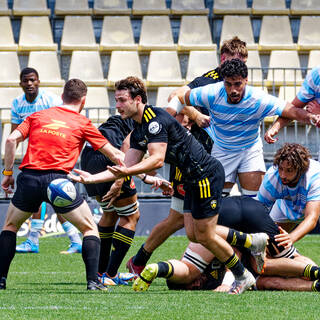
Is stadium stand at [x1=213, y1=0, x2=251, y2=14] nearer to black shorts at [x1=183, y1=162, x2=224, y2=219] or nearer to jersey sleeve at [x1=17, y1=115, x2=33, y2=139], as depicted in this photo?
jersey sleeve at [x1=17, y1=115, x2=33, y2=139]

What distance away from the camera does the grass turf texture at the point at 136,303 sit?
4.37 metres

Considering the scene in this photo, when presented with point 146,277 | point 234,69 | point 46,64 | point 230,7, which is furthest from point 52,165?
point 230,7

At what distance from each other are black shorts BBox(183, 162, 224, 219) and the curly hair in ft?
2.02

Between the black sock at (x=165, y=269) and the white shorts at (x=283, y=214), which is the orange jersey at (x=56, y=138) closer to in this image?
the black sock at (x=165, y=269)

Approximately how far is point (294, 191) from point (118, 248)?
151 cm

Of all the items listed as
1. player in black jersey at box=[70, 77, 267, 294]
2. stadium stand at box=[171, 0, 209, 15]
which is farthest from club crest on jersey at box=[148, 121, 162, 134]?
stadium stand at box=[171, 0, 209, 15]

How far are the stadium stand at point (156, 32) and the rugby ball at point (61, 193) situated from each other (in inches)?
333

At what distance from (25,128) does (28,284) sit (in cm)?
133

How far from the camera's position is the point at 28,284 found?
21.1ft

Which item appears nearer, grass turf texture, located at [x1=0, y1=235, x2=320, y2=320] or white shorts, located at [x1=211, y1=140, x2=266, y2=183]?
grass turf texture, located at [x1=0, y1=235, x2=320, y2=320]

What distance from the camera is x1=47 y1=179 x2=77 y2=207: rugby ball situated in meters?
5.61

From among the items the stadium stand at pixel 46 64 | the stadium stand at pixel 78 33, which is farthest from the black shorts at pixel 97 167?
the stadium stand at pixel 78 33

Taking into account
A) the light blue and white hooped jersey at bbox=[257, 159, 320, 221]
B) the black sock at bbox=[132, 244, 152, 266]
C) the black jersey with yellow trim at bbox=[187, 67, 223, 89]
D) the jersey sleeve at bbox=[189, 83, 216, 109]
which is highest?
the black jersey with yellow trim at bbox=[187, 67, 223, 89]

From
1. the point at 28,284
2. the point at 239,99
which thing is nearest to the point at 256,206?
the point at 239,99
